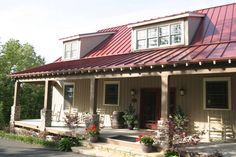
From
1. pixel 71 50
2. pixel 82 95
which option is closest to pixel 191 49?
pixel 82 95

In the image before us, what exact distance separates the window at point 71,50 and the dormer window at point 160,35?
18.2 ft

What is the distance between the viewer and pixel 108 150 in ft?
37.6

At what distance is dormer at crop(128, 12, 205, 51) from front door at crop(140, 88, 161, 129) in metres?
2.40

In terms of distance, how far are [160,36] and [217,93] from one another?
14.6 ft

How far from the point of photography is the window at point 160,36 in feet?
50.0

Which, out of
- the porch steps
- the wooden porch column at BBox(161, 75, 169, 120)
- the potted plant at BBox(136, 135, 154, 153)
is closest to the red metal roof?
the wooden porch column at BBox(161, 75, 169, 120)

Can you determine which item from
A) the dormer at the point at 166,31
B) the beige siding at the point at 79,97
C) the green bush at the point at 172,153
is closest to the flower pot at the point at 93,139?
the green bush at the point at 172,153

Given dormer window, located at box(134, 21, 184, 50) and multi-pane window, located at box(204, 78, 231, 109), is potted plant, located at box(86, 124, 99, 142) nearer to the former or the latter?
multi-pane window, located at box(204, 78, 231, 109)

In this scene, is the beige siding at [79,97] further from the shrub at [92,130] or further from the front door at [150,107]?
the shrub at [92,130]

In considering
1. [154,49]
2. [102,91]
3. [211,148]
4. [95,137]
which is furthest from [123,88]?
[211,148]

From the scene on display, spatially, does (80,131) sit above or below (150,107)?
below

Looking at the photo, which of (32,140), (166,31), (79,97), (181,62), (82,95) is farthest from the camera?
(79,97)

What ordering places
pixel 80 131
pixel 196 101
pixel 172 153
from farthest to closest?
1. pixel 80 131
2. pixel 196 101
3. pixel 172 153

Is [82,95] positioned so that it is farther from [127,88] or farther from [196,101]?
[196,101]
